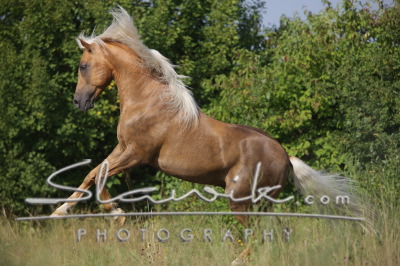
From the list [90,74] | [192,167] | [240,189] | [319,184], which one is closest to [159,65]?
[90,74]

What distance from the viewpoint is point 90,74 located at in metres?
5.57

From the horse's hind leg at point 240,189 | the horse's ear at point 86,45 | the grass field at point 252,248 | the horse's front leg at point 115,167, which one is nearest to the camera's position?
the grass field at point 252,248

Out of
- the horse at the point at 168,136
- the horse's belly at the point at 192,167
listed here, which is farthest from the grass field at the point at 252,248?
the horse's belly at the point at 192,167

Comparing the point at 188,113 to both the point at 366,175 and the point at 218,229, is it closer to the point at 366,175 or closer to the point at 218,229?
the point at 218,229

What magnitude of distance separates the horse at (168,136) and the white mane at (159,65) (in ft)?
0.03

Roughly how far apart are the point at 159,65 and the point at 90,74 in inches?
29.9

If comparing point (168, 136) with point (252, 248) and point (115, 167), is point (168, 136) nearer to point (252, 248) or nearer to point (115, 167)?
point (115, 167)

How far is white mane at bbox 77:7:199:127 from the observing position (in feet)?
17.8

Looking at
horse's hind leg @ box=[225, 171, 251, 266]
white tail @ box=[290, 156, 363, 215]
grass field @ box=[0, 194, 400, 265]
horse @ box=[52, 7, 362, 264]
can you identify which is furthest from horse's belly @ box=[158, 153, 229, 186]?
white tail @ box=[290, 156, 363, 215]

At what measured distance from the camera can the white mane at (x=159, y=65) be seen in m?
5.42

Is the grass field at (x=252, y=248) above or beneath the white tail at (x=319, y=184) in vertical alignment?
beneath

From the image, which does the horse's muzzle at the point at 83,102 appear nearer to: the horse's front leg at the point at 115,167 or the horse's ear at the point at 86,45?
the horse's ear at the point at 86,45

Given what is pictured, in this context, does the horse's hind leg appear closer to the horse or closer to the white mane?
the horse

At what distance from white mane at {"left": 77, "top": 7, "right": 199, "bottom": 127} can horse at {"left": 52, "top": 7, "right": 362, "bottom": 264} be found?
11mm
